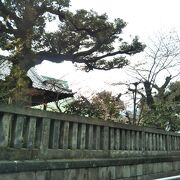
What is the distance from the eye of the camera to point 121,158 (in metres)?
7.88

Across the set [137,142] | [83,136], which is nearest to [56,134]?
[83,136]

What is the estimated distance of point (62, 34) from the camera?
1306 cm

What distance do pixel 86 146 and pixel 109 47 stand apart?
7.83 meters

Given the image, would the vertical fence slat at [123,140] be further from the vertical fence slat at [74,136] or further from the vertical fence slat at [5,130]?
the vertical fence slat at [5,130]

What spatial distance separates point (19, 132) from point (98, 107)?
6.03 metres

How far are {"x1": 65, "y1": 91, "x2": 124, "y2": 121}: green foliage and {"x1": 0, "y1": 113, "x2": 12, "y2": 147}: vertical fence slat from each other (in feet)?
16.7

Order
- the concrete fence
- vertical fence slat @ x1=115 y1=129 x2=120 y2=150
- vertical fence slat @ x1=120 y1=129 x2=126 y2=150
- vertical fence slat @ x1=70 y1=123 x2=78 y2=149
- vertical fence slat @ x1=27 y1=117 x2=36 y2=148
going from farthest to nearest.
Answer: vertical fence slat @ x1=120 y1=129 x2=126 y2=150, vertical fence slat @ x1=115 y1=129 x2=120 y2=150, vertical fence slat @ x1=70 y1=123 x2=78 y2=149, vertical fence slat @ x1=27 y1=117 x2=36 y2=148, the concrete fence

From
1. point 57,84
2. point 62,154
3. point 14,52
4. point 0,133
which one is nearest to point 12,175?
point 0,133

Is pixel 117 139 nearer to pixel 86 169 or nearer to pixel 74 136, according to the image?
A: pixel 86 169

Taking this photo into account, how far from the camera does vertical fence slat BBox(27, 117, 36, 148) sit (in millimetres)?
5637

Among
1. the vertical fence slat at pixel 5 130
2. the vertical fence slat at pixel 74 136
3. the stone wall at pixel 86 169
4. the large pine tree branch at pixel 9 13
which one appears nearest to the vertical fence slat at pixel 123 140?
the stone wall at pixel 86 169

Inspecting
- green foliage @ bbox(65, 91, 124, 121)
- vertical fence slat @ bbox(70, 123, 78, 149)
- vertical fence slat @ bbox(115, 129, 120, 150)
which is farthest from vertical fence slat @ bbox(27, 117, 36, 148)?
green foliage @ bbox(65, 91, 124, 121)

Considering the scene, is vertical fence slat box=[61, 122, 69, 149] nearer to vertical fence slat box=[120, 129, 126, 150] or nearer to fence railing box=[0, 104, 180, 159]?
fence railing box=[0, 104, 180, 159]

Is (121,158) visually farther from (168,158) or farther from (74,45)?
(74,45)
